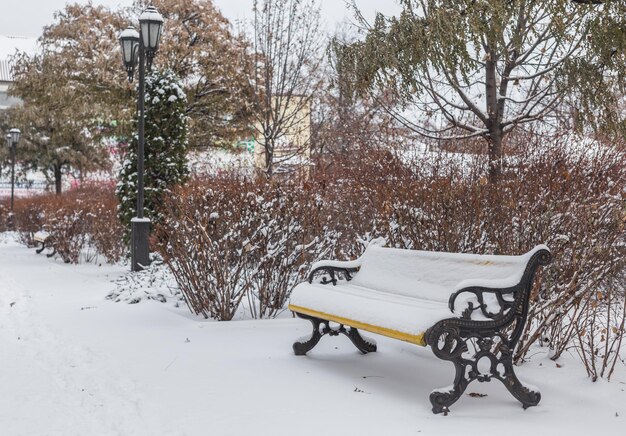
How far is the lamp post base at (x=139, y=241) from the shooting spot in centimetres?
1171

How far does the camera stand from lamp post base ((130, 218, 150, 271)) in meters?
11.7

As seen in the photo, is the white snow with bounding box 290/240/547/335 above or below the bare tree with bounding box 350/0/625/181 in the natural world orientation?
below

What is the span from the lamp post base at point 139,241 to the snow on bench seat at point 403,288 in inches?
227

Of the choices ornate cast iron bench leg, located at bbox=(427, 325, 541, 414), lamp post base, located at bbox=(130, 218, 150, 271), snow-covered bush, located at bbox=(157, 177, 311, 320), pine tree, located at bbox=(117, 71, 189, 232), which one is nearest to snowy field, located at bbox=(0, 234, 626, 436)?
ornate cast iron bench leg, located at bbox=(427, 325, 541, 414)

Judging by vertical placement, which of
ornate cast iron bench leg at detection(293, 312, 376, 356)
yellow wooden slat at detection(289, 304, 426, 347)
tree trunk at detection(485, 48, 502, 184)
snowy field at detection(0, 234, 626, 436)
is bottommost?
snowy field at detection(0, 234, 626, 436)

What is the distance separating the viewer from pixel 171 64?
82.6ft

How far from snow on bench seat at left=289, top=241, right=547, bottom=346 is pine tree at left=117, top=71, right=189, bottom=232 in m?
7.73

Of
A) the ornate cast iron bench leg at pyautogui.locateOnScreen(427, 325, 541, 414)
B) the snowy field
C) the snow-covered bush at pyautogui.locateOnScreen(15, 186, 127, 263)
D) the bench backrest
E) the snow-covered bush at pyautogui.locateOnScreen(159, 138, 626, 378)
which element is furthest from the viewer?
the snow-covered bush at pyautogui.locateOnScreen(15, 186, 127, 263)

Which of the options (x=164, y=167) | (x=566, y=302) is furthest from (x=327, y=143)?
(x=566, y=302)

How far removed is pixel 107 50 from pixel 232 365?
21.4 meters

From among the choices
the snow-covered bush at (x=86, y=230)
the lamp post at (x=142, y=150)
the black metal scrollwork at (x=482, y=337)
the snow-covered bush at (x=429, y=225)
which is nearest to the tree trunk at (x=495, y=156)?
the snow-covered bush at (x=429, y=225)

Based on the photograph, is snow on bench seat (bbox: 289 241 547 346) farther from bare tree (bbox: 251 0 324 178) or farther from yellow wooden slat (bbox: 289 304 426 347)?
bare tree (bbox: 251 0 324 178)

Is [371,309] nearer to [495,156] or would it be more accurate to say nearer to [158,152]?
[495,156]

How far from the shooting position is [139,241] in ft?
38.6
